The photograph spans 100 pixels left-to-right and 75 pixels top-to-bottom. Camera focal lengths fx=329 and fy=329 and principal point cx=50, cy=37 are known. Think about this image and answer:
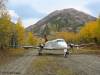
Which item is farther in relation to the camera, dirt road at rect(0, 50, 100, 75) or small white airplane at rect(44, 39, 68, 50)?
small white airplane at rect(44, 39, 68, 50)

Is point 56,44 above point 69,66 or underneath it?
above

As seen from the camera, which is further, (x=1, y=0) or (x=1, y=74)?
(x=1, y=0)

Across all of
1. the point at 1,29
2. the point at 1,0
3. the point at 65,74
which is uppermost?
the point at 1,0

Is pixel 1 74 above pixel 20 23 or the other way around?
the other way around

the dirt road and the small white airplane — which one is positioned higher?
the small white airplane

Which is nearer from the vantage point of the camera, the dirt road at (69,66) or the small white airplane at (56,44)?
the dirt road at (69,66)

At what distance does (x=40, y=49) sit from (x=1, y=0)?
574 inches

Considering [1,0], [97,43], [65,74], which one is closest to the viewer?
[65,74]

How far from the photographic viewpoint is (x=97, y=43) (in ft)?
381

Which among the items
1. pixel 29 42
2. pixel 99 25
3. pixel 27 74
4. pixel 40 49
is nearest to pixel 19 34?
pixel 99 25

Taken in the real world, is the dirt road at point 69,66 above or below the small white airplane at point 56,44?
below

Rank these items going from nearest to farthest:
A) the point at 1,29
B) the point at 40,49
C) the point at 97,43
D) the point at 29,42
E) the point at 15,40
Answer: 1. the point at 1,29
2. the point at 40,49
3. the point at 15,40
4. the point at 97,43
5. the point at 29,42

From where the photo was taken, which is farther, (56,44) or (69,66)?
(56,44)

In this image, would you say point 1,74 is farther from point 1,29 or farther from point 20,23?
point 20,23
